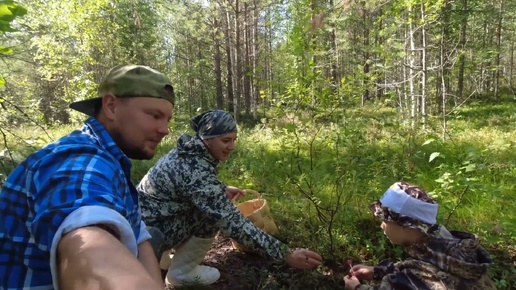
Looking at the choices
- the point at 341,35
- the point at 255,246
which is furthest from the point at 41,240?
the point at 341,35

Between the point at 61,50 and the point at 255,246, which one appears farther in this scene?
the point at 61,50

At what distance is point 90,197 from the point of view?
0.84 metres

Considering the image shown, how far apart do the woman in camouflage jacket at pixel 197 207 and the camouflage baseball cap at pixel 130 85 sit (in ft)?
3.94

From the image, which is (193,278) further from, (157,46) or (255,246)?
(157,46)

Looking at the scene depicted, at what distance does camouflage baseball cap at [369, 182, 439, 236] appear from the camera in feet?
6.25

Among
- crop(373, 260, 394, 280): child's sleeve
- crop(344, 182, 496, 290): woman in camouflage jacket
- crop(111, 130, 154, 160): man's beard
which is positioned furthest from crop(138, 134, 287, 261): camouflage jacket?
crop(111, 130, 154, 160): man's beard

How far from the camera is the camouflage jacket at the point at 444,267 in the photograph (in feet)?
5.76

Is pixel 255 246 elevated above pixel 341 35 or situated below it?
below

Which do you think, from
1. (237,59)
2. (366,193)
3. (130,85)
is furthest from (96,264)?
(237,59)

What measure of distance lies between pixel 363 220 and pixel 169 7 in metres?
15.1

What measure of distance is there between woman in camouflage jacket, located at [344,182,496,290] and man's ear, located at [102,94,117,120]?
1.60 metres

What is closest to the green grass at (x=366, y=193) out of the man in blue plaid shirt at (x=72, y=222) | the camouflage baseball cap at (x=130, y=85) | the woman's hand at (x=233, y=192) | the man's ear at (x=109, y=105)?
the woman's hand at (x=233, y=192)

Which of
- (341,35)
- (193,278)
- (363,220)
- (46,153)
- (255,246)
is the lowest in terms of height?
(193,278)

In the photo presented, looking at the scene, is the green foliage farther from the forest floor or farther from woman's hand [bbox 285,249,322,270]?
the forest floor
